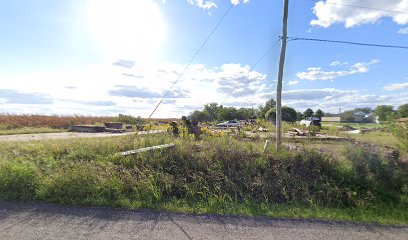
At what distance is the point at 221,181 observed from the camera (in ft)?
19.1

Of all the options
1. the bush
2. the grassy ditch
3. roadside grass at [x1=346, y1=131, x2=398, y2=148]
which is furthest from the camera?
roadside grass at [x1=346, y1=131, x2=398, y2=148]

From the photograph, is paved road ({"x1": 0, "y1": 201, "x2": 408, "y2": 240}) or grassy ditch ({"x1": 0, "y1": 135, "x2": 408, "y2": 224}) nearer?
paved road ({"x1": 0, "y1": 201, "x2": 408, "y2": 240})

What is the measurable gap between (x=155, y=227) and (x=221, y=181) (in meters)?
2.26

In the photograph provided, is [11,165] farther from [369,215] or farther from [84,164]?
[369,215]

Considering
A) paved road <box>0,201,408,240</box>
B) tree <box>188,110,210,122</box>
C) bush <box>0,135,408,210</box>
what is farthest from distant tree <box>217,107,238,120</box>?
paved road <box>0,201,408,240</box>

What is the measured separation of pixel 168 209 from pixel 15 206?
9.68 feet

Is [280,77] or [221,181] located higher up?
[280,77]

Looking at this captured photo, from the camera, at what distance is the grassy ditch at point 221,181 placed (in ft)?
16.3

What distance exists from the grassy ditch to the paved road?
33cm

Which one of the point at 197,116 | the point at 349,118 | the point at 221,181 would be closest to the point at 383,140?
the point at 221,181

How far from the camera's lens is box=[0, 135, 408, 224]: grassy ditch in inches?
196

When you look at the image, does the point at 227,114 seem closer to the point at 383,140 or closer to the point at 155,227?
the point at 383,140

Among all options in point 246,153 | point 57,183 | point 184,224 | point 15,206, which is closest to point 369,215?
point 246,153

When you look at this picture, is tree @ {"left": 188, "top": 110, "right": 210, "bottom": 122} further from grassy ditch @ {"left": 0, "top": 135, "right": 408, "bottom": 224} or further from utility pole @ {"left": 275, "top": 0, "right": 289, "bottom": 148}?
grassy ditch @ {"left": 0, "top": 135, "right": 408, "bottom": 224}
